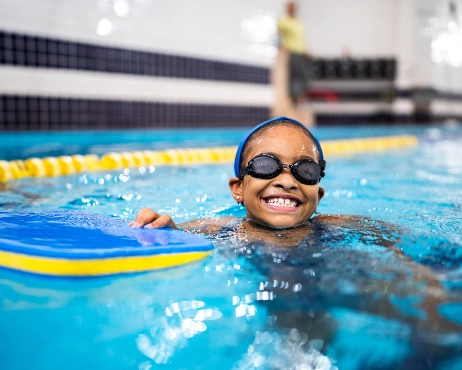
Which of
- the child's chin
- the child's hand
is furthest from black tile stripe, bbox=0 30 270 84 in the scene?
the child's chin

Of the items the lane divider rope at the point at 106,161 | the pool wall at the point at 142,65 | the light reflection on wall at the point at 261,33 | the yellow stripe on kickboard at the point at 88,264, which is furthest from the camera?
the light reflection on wall at the point at 261,33

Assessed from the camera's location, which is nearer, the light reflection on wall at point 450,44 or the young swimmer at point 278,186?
the young swimmer at point 278,186

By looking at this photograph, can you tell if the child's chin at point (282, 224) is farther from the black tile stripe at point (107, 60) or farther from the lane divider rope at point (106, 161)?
the black tile stripe at point (107, 60)

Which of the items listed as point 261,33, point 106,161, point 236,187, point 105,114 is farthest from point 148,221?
point 261,33

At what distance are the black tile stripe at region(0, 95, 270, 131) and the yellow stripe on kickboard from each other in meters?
5.68

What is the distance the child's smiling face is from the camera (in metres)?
2.65

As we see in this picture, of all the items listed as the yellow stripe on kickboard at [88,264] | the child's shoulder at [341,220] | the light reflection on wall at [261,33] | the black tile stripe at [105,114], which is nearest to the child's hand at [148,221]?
the yellow stripe on kickboard at [88,264]

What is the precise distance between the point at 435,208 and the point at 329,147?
4.56m

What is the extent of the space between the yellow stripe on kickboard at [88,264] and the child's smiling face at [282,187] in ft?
1.90

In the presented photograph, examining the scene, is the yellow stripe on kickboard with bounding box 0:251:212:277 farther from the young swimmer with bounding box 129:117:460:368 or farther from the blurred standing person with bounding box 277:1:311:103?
the blurred standing person with bounding box 277:1:311:103

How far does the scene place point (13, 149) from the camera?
680 cm

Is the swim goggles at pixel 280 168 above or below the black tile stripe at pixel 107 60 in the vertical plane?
below

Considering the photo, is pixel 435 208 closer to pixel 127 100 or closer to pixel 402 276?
pixel 402 276

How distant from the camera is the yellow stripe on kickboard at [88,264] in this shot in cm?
206
